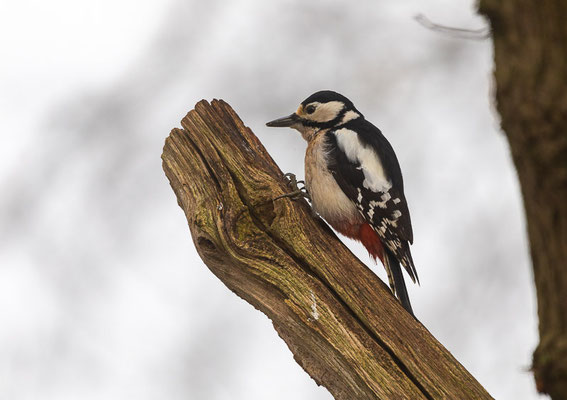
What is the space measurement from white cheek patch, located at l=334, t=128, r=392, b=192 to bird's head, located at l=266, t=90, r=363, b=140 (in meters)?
0.34

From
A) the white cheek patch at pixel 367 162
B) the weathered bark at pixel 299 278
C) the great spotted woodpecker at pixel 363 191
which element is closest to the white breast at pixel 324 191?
the great spotted woodpecker at pixel 363 191

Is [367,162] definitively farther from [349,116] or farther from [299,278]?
[299,278]

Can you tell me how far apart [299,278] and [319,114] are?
1780mm

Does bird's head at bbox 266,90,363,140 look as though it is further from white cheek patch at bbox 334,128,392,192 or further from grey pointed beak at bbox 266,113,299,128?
white cheek patch at bbox 334,128,392,192

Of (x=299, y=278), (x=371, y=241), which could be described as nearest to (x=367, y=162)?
(x=371, y=241)

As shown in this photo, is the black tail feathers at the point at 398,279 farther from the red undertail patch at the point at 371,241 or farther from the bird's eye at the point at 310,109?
the bird's eye at the point at 310,109

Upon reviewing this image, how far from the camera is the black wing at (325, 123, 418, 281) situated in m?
3.74

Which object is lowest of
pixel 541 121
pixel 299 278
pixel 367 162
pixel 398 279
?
pixel 541 121

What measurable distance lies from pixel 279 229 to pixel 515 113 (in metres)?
Result: 1.74

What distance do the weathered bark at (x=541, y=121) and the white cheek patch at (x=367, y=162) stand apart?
101 inches

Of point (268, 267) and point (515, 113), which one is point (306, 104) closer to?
point (268, 267)

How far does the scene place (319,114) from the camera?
14.3ft

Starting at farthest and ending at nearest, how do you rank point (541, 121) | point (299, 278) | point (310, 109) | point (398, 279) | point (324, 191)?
point (310, 109), point (324, 191), point (398, 279), point (299, 278), point (541, 121)

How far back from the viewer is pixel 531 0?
3.87ft
